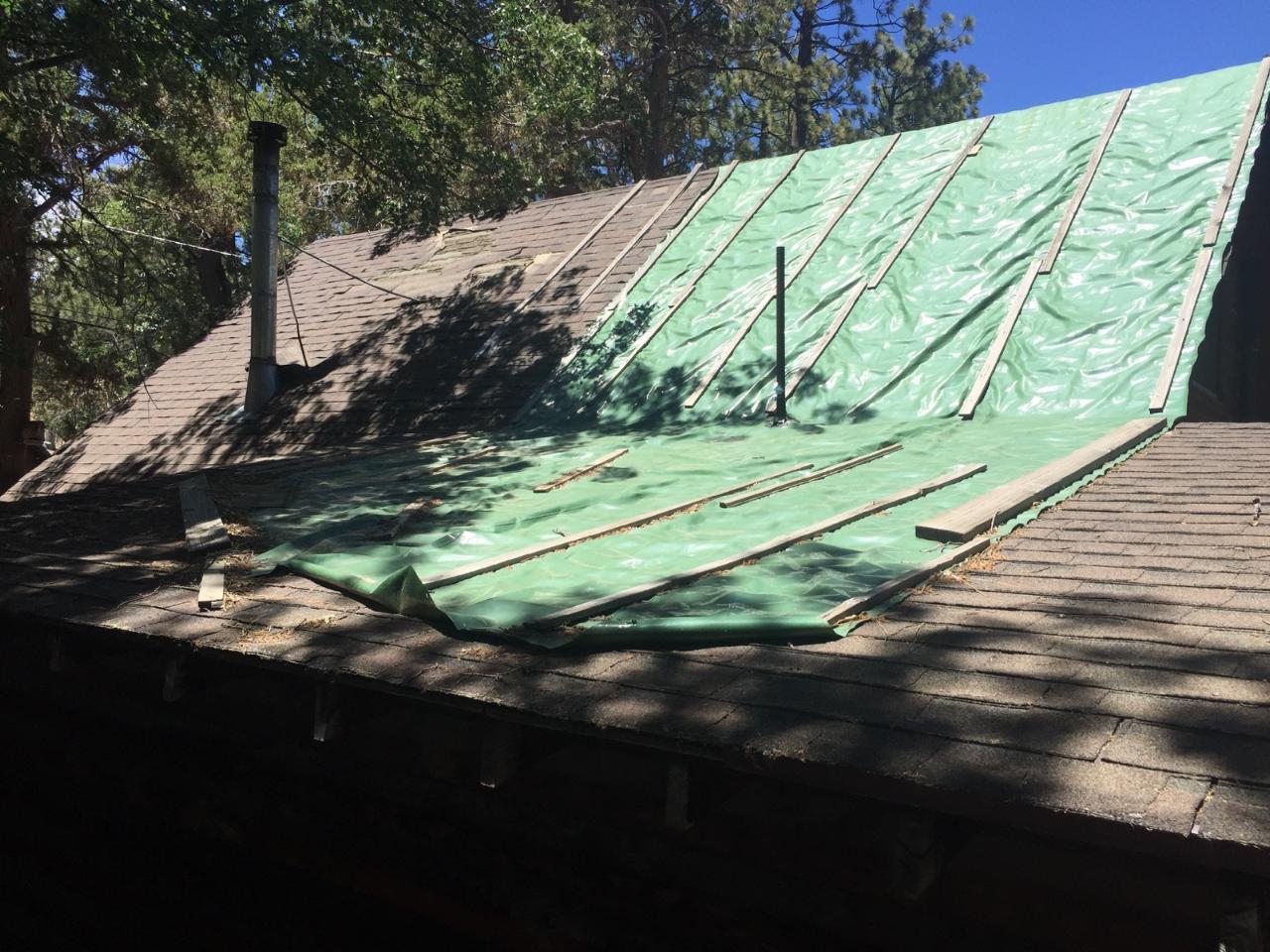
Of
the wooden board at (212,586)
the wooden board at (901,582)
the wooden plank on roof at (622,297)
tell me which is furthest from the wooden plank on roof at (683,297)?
the wooden board at (901,582)

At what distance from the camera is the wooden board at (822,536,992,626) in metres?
3.07

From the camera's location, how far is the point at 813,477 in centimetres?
581

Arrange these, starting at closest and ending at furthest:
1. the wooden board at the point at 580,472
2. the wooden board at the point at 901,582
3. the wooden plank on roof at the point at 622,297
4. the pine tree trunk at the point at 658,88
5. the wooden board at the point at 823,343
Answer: the wooden board at the point at 901,582 < the wooden board at the point at 580,472 < the wooden board at the point at 823,343 < the wooden plank on roof at the point at 622,297 < the pine tree trunk at the point at 658,88

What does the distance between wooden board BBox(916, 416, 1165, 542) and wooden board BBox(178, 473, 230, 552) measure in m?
3.10

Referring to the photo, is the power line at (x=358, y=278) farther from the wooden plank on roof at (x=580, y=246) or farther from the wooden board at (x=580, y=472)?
the wooden board at (x=580, y=472)

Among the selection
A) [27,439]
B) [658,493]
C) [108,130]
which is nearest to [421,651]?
[658,493]

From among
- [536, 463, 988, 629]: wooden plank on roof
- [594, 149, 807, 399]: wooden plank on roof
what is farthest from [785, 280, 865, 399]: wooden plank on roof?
[536, 463, 988, 629]: wooden plank on roof

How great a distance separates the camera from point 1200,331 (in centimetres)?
729

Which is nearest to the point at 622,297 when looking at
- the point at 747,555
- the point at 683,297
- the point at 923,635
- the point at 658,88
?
the point at 683,297

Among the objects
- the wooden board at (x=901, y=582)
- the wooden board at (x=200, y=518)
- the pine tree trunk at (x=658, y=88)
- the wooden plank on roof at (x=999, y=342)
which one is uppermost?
the pine tree trunk at (x=658, y=88)

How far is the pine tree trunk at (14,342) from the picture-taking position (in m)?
12.5

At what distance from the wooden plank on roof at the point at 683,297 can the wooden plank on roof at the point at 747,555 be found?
13.9 ft

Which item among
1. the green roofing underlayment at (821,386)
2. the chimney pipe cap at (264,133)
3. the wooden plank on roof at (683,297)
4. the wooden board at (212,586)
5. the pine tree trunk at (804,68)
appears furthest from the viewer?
the pine tree trunk at (804,68)

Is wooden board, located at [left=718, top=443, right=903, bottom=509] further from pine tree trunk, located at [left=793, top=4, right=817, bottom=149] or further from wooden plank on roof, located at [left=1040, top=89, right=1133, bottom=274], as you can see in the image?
pine tree trunk, located at [left=793, top=4, right=817, bottom=149]
